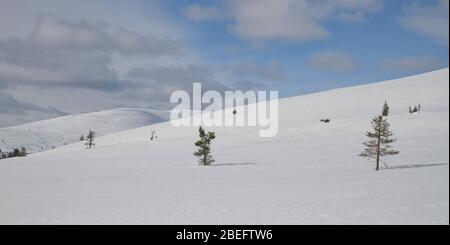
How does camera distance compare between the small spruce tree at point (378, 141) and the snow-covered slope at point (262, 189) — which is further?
the small spruce tree at point (378, 141)

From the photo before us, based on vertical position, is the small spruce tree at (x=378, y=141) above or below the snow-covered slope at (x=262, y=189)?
above

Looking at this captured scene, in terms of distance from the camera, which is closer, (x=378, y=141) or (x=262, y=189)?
(x=262, y=189)

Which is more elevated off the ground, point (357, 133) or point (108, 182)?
point (357, 133)

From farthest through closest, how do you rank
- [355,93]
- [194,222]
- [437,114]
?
[355,93], [437,114], [194,222]

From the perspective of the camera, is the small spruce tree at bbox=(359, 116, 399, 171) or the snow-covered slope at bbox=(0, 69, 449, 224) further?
the small spruce tree at bbox=(359, 116, 399, 171)

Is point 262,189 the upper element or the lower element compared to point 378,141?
lower

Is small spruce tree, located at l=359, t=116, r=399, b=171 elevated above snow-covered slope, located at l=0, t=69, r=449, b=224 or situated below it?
above

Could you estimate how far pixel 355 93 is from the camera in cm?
17588

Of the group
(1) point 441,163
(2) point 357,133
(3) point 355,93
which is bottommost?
(1) point 441,163
